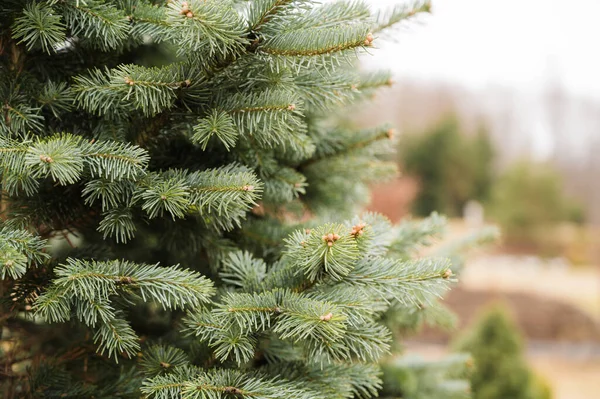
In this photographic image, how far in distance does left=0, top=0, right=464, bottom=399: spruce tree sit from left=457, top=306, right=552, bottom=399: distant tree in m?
2.50

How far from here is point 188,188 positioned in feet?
2.93

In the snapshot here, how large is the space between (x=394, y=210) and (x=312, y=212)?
327 inches

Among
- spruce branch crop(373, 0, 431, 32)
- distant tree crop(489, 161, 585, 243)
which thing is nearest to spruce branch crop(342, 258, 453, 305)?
spruce branch crop(373, 0, 431, 32)

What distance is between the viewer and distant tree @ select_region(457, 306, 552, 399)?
124 inches

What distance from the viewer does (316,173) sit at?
1401mm

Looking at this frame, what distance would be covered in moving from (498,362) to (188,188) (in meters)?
3.15

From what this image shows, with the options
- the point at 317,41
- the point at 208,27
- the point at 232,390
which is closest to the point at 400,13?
the point at 317,41

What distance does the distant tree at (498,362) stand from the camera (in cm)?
315

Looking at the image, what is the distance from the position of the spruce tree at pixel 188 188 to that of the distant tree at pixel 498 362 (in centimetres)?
250

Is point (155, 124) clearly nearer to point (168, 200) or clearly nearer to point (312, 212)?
point (168, 200)

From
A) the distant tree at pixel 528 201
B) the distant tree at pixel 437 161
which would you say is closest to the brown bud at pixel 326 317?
the distant tree at pixel 437 161

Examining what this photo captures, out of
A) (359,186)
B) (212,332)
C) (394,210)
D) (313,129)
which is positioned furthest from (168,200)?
(394,210)

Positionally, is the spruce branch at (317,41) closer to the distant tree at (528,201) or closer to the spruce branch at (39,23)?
the spruce branch at (39,23)

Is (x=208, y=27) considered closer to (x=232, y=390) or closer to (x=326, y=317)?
(x=326, y=317)
